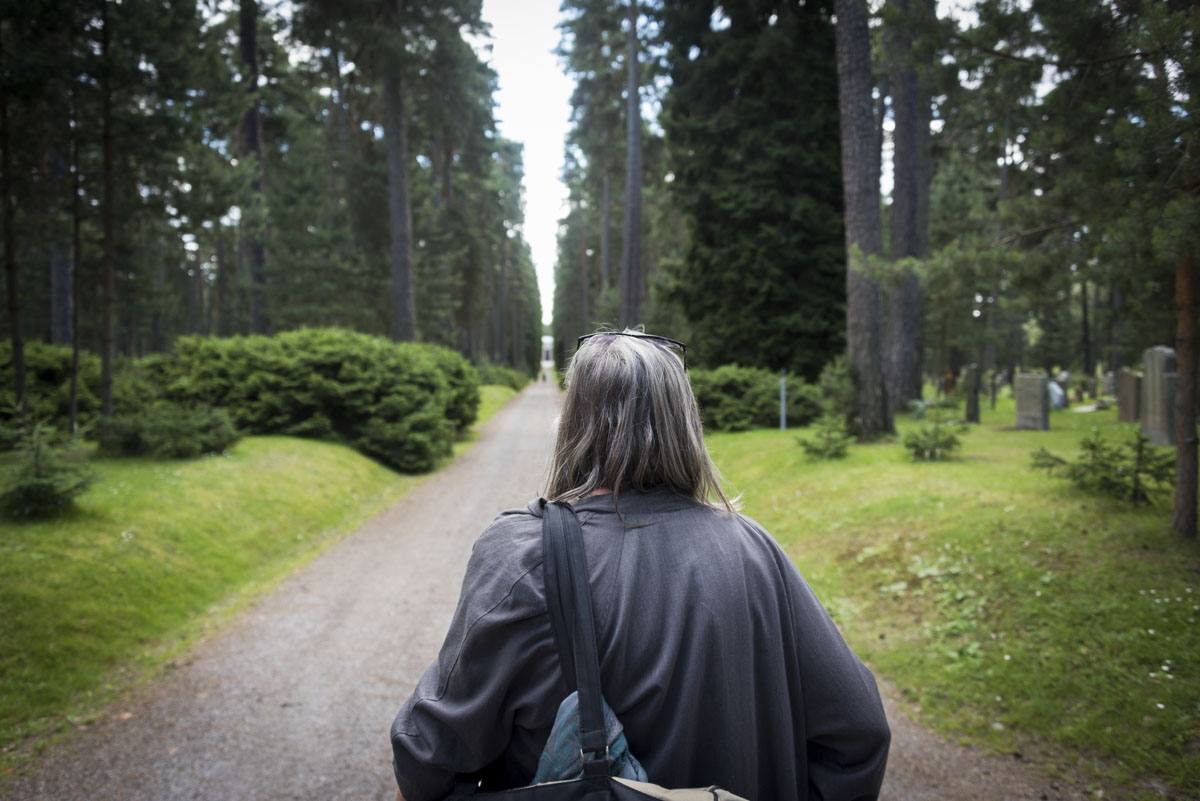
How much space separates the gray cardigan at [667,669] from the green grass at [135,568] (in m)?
4.31

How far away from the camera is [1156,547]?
5.77m

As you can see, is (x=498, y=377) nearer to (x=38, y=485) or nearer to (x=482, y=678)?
(x=38, y=485)

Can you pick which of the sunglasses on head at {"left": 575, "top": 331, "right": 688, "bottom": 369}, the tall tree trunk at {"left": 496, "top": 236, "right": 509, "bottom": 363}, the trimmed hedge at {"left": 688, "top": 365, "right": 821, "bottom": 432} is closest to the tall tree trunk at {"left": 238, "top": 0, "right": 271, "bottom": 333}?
the trimmed hedge at {"left": 688, "top": 365, "right": 821, "bottom": 432}

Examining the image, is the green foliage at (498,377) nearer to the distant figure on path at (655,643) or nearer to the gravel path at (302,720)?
the gravel path at (302,720)

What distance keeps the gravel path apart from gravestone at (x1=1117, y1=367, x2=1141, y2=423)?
1468 cm

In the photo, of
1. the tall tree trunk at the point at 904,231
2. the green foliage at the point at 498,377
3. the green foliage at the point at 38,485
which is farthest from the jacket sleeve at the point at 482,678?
the green foliage at the point at 498,377

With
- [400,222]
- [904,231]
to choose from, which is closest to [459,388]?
[400,222]

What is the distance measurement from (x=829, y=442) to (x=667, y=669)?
34.4ft

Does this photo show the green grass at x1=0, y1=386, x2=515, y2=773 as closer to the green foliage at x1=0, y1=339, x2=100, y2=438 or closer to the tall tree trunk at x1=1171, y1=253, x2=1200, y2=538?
the green foliage at x1=0, y1=339, x2=100, y2=438

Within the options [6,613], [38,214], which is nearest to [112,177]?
[38,214]

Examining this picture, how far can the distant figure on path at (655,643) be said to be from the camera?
1.56m

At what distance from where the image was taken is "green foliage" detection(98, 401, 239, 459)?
10.8m

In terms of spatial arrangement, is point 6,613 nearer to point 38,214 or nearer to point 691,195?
point 38,214

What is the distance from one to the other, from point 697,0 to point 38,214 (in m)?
16.6
